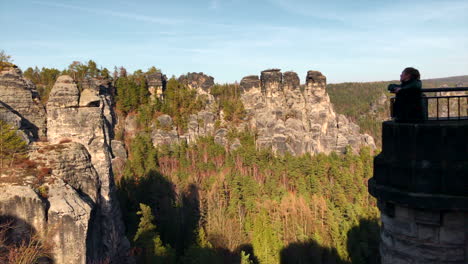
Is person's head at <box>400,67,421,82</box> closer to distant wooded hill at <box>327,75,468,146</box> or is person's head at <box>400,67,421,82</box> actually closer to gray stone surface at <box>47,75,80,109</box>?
gray stone surface at <box>47,75,80,109</box>

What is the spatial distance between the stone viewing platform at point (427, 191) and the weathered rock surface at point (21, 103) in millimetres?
Result: 24133

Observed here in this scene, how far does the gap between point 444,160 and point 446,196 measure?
0.39m

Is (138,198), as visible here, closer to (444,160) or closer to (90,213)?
(90,213)

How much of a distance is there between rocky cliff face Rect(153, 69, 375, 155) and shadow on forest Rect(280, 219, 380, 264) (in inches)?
1016

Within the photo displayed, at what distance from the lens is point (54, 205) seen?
49.5ft

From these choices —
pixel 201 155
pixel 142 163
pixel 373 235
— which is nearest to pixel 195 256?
pixel 373 235

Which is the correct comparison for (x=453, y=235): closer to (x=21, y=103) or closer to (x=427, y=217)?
(x=427, y=217)

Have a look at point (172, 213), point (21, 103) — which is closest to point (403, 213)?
point (21, 103)

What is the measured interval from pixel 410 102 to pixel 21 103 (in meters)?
26.1

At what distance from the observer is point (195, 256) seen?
85.4 feet

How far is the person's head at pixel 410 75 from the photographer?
4.02m

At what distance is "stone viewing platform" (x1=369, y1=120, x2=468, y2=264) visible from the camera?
3.58m

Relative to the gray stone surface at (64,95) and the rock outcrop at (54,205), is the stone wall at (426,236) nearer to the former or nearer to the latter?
the rock outcrop at (54,205)

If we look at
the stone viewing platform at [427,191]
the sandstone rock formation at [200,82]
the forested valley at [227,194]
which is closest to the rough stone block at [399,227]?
the stone viewing platform at [427,191]
